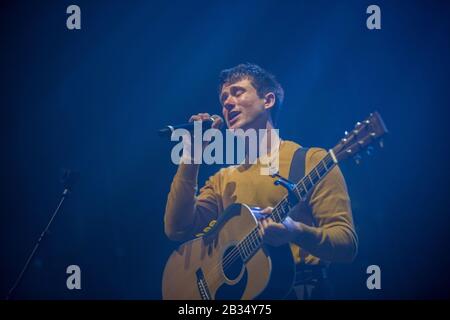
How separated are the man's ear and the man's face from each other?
0.02 metres

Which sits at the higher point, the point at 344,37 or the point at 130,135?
the point at 344,37

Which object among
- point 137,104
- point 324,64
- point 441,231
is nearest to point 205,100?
point 137,104

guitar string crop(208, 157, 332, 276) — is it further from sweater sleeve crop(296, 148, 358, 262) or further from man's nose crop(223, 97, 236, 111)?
man's nose crop(223, 97, 236, 111)

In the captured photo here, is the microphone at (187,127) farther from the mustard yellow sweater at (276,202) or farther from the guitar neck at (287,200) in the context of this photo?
the guitar neck at (287,200)

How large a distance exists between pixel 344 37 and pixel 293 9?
1.29 feet

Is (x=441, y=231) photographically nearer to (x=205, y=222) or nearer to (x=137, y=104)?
(x=205, y=222)

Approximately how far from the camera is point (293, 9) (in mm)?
3414

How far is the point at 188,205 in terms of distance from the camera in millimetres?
2918

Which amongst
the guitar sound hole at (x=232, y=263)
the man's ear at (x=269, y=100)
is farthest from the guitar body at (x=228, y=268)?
the man's ear at (x=269, y=100)

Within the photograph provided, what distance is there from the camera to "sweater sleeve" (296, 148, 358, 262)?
253cm
